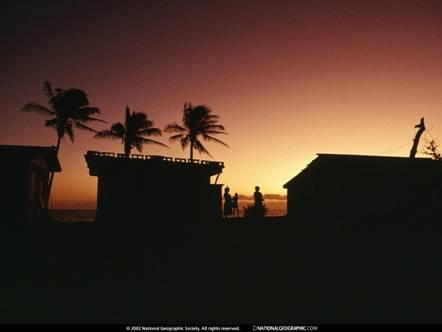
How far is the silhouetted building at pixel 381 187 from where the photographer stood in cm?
1588

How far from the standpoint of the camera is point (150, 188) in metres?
16.8

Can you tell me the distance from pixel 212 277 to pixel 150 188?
10.0m

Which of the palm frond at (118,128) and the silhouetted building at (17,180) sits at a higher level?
the palm frond at (118,128)

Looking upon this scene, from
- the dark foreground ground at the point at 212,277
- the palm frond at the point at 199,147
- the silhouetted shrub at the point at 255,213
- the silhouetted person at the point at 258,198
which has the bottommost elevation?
the dark foreground ground at the point at 212,277

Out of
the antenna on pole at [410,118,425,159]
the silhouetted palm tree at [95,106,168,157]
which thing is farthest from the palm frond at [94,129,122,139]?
the antenna on pole at [410,118,425,159]

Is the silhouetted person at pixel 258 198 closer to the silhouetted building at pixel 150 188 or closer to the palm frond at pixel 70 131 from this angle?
the silhouetted building at pixel 150 188

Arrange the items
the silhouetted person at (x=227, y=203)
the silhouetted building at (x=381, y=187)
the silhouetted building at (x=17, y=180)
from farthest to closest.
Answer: the silhouetted person at (x=227, y=203)
the silhouetted building at (x=381, y=187)
the silhouetted building at (x=17, y=180)

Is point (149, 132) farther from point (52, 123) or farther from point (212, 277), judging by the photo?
point (212, 277)

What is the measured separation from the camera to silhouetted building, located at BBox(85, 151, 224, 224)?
52.9 feet

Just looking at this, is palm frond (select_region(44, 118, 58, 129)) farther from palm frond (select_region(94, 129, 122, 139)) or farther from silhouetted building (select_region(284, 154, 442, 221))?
silhouetted building (select_region(284, 154, 442, 221))

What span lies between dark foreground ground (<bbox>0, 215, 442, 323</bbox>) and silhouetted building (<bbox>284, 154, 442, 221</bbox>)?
3041mm

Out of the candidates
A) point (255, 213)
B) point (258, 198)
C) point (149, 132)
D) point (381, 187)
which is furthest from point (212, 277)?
point (149, 132)

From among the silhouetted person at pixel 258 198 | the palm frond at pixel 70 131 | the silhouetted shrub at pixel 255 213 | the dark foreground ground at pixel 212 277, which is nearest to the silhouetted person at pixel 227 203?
the silhouetted shrub at pixel 255 213

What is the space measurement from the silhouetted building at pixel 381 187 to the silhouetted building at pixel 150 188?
8.03 metres
